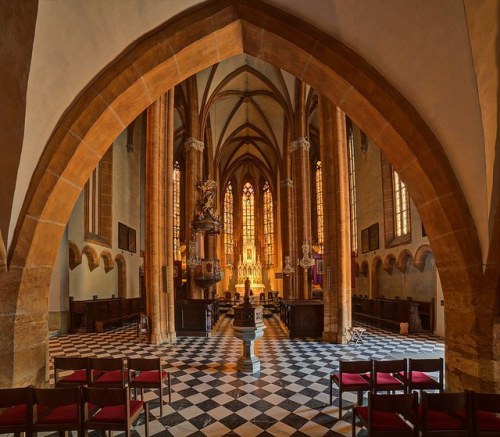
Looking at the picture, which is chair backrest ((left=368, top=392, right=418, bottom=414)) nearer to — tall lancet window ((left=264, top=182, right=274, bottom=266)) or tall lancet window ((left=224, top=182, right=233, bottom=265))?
tall lancet window ((left=264, top=182, right=274, bottom=266))

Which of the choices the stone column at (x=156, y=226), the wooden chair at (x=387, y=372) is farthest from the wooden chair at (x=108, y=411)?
the stone column at (x=156, y=226)

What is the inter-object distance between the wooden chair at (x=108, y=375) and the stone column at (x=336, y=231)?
6954 millimetres

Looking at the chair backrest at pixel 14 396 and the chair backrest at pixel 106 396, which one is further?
the chair backrest at pixel 106 396

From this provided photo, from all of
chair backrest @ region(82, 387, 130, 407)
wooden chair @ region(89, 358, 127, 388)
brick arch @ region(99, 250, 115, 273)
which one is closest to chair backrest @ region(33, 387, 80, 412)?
chair backrest @ region(82, 387, 130, 407)

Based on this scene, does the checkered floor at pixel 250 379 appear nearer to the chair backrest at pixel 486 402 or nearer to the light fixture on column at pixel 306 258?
the chair backrest at pixel 486 402

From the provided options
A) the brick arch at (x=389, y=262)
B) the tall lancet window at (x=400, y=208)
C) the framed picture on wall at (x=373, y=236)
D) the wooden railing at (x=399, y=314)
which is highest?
the tall lancet window at (x=400, y=208)

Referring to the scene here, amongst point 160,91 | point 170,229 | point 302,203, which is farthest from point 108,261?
point 160,91

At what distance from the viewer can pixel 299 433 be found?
416 centimetres

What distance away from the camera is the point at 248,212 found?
32.4 metres

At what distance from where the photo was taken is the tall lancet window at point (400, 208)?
46.8 feet

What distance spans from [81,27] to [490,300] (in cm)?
478

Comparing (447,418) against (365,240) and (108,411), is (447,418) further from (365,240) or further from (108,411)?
(365,240)

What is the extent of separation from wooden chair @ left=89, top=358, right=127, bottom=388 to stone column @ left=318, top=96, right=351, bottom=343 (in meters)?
6.95

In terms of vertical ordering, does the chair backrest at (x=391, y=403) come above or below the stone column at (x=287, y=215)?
below
